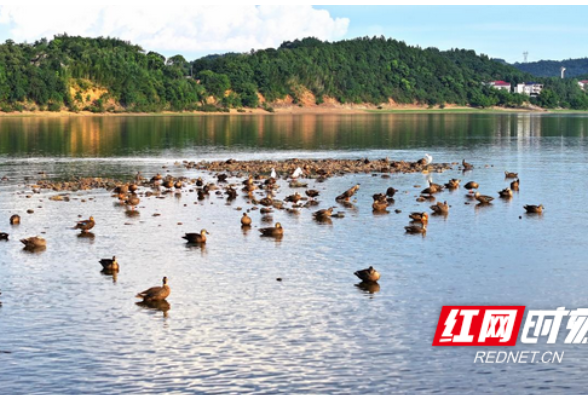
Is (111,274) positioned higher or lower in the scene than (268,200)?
lower

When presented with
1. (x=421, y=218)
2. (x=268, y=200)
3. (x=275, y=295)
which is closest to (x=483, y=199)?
(x=421, y=218)

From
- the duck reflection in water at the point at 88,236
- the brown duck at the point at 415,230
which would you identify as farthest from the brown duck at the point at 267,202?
the duck reflection in water at the point at 88,236

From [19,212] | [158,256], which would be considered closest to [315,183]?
[19,212]

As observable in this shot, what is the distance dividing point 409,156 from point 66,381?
71302 mm

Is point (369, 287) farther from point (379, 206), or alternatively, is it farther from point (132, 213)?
point (132, 213)

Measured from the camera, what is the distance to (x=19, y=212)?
44.8m

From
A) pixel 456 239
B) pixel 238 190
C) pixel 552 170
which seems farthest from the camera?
pixel 552 170

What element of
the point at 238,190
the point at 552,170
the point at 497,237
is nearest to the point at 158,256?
the point at 497,237

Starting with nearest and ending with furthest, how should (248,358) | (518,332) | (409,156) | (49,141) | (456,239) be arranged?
(248,358)
(518,332)
(456,239)
(409,156)
(49,141)

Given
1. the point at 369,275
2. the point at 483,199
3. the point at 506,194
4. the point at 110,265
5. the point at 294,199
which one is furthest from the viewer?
the point at 506,194

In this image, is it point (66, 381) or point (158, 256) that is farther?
point (158, 256)

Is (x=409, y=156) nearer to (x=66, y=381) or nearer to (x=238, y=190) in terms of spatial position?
(x=238, y=190)

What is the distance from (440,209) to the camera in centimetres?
4403

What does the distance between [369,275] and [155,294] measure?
23.8ft
